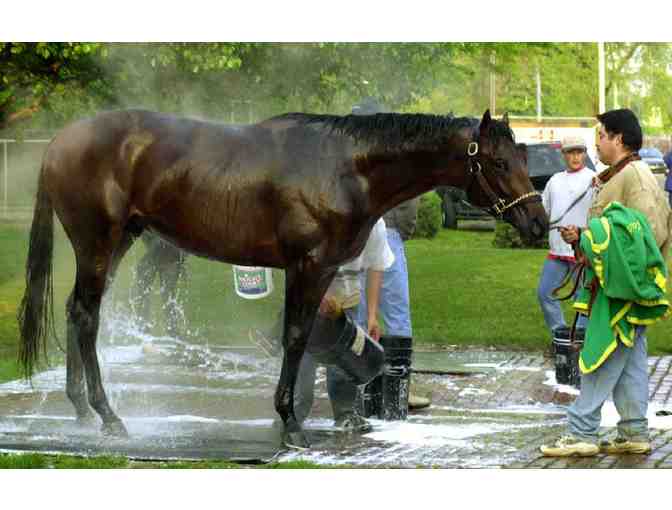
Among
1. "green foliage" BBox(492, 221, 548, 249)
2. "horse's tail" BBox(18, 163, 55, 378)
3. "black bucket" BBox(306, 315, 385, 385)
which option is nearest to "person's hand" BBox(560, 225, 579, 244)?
"black bucket" BBox(306, 315, 385, 385)

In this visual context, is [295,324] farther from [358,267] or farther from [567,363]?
[567,363]

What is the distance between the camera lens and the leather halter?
23.4 feet

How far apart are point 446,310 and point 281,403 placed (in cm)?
620

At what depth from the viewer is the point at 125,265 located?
15133 millimetres

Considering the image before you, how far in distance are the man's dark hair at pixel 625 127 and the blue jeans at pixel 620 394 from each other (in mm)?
1104

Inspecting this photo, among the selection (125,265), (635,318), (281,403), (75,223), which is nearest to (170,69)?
(125,265)

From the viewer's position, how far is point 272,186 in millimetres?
7203

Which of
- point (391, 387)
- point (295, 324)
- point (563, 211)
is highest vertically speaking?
point (563, 211)

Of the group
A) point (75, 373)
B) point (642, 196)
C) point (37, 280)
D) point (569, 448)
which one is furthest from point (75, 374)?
point (642, 196)

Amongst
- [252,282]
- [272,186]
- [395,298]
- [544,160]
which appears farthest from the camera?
[544,160]

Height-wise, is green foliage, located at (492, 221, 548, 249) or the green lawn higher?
green foliage, located at (492, 221, 548, 249)

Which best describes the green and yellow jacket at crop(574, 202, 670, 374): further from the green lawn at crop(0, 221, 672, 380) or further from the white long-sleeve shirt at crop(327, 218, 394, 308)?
the green lawn at crop(0, 221, 672, 380)

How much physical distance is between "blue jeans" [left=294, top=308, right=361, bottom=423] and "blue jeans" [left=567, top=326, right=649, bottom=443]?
5.02 feet

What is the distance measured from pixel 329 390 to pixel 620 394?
1925 mm
